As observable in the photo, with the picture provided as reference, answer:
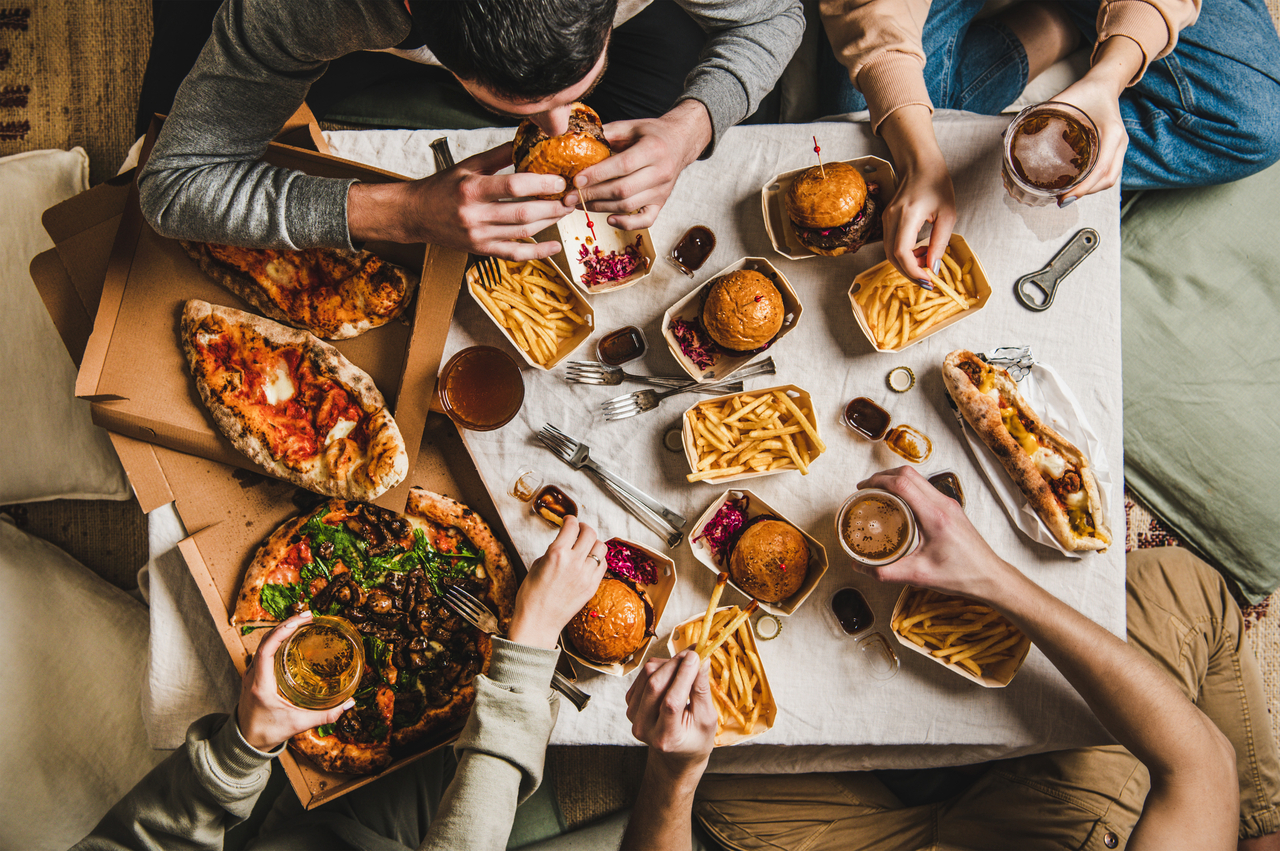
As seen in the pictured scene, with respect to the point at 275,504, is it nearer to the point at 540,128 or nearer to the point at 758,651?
the point at 540,128

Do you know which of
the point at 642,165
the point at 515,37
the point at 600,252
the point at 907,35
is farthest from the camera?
the point at 600,252

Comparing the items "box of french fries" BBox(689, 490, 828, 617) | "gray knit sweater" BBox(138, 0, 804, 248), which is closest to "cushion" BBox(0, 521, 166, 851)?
"gray knit sweater" BBox(138, 0, 804, 248)

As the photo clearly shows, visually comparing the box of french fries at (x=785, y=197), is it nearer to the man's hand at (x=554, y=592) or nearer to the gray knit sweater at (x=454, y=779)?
the man's hand at (x=554, y=592)

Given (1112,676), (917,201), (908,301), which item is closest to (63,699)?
(908,301)

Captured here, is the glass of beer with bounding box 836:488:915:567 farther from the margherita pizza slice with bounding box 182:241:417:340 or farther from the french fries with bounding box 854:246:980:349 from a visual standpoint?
the margherita pizza slice with bounding box 182:241:417:340

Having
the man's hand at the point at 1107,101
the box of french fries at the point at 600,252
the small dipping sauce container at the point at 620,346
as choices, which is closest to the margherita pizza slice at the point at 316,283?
the box of french fries at the point at 600,252

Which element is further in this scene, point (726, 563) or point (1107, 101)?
point (726, 563)

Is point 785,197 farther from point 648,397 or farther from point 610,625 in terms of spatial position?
point 610,625
